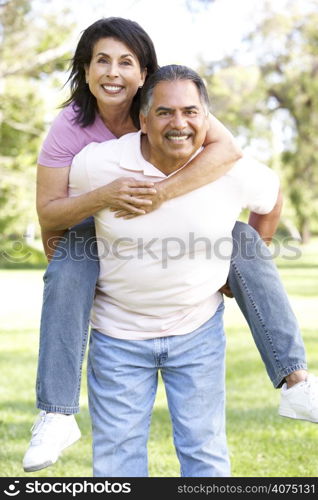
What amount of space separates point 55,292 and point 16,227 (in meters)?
24.0

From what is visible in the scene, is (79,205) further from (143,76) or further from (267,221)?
(267,221)

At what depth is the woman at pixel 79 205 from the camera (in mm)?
2887

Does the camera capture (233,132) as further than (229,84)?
No

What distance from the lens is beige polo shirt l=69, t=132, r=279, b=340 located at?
9.34 ft

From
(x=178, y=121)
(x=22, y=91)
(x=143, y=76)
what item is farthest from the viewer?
(x=22, y=91)

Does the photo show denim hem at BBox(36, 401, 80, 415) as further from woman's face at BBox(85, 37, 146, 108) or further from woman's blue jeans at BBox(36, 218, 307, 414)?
woman's face at BBox(85, 37, 146, 108)

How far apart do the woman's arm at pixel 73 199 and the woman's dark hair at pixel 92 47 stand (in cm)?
29

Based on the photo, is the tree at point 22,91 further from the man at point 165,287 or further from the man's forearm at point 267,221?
the man at point 165,287

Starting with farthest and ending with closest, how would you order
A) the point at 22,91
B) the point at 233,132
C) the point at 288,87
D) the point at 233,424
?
the point at 288,87 < the point at 233,132 < the point at 22,91 < the point at 233,424

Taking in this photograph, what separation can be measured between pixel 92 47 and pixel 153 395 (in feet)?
4.97

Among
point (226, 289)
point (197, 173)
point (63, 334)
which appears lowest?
point (63, 334)

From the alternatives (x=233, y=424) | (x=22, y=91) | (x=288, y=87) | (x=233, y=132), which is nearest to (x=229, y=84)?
(x=288, y=87)

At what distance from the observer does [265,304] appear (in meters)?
3.02

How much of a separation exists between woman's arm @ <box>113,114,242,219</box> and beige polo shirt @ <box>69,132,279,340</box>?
0.10 ft
